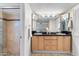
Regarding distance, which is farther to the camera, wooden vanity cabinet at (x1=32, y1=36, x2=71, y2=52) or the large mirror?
the large mirror

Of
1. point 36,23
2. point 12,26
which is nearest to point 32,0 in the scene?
point 12,26

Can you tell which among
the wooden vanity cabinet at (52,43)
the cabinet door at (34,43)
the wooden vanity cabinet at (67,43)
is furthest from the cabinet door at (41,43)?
the wooden vanity cabinet at (67,43)

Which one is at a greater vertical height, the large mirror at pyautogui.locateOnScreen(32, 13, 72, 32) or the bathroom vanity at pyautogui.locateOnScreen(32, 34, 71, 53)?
the large mirror at pyautogui.locateOnScreen(32, 13, 72, 32)

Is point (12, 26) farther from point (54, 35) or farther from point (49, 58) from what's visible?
point (49, 58)

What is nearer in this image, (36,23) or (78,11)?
(78,11)

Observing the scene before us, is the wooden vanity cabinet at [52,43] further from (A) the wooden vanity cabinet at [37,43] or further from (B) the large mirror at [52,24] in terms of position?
(B) the large mirror at [52,24]

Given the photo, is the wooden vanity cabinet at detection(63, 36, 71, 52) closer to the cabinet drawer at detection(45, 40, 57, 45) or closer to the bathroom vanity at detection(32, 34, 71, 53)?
the bathroom vanity at detection(32, 34, 71, 53)

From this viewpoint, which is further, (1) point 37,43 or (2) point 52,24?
(2) point 52,24

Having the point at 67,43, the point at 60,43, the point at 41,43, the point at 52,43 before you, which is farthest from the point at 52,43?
the point at 67,43

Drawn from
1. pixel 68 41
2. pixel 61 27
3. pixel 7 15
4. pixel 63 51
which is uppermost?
pixel 7 15

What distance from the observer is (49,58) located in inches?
37.5

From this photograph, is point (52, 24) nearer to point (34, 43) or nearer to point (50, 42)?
point (50, 42)

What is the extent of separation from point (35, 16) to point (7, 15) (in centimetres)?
151

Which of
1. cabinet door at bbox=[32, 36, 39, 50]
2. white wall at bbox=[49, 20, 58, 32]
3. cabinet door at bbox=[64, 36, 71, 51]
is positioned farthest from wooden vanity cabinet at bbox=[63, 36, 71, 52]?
cabinet door at bbox=[32, 36, 39, 50]
